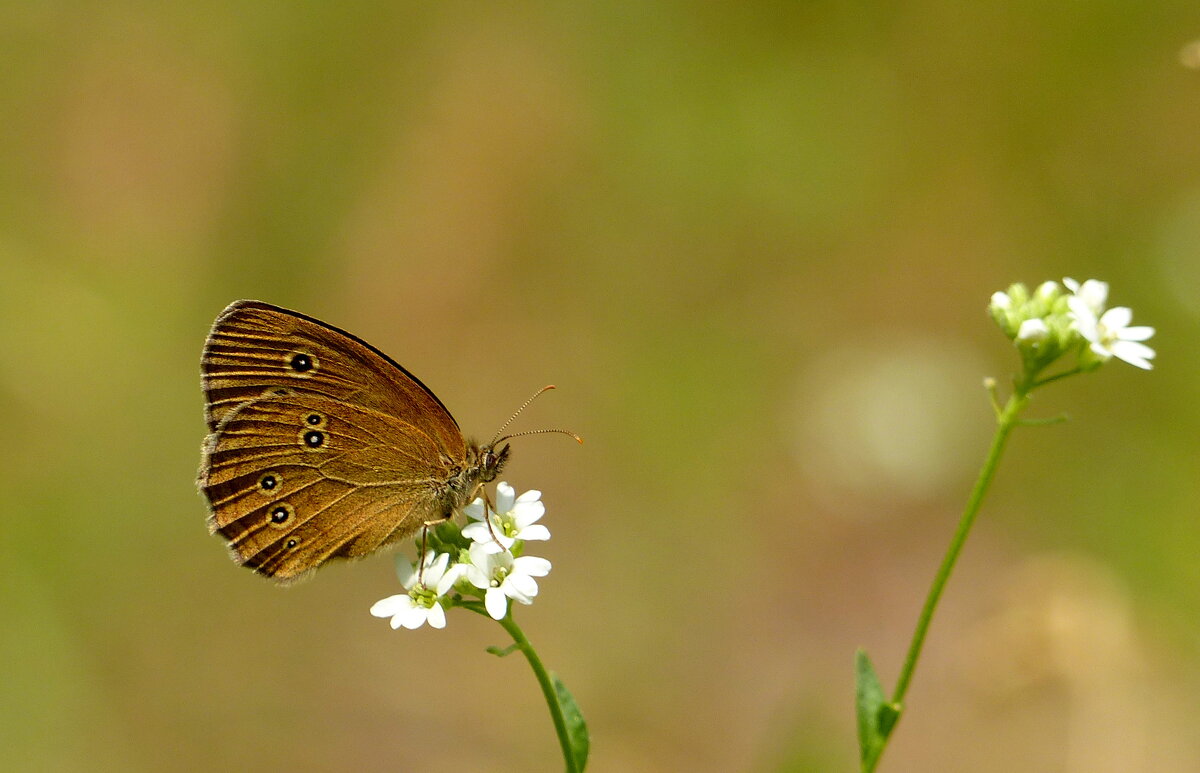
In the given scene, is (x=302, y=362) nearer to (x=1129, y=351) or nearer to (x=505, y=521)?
(x=505, y=521)

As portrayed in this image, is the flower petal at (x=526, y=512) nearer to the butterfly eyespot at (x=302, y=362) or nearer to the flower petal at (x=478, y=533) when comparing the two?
the flower petal at (x=478, y=533)

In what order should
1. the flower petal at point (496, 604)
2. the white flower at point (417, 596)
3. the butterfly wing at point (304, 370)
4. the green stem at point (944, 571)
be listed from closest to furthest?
the green stem at point (944, 571), the flower petal at point (496, 604), the white flower at point (417, 596), the butterfly wing at point (304, 370)

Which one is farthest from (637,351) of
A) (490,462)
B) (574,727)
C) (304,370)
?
(574,727)

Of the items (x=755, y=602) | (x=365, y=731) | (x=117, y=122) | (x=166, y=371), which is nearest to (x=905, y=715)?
(x=755, y=602)

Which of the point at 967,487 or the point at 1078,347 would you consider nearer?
the point at 1078,347

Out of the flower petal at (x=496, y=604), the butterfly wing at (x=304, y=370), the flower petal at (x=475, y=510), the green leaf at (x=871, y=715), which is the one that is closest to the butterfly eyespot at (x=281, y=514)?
the butterfly wing at (x=304, y=370)

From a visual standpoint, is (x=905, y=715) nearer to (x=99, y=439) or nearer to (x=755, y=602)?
(x=755, y=602)

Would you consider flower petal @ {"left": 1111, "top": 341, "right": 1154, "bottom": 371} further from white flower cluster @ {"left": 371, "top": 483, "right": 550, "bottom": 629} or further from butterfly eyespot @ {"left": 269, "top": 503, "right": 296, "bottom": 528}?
butterfly eyespot @ {"left": 269, "top": 503, "right": 296, "bottom": 528}
